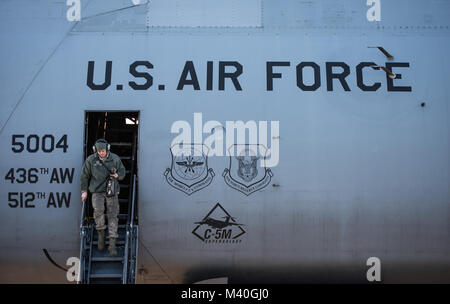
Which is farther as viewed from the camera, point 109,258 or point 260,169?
point 260,169

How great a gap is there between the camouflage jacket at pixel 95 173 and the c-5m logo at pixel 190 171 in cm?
88

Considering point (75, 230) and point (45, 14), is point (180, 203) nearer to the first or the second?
point (75, 230)

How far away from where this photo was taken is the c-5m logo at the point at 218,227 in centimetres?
613

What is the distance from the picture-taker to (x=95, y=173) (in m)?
5.97

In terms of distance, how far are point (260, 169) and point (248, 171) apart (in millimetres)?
202

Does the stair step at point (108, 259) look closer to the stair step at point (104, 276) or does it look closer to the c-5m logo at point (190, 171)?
the stair step at point (104, 276)

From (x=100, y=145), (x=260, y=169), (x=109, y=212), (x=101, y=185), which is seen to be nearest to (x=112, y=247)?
(x=109, y=212)

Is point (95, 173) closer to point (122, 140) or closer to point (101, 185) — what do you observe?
point (101, 185)

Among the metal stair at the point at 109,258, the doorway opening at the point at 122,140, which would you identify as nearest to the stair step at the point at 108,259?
the metal stair at the point at 109,258

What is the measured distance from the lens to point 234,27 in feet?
21.7

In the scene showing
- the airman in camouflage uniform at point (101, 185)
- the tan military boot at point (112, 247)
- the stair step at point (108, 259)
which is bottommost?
the stair step at point (108, 259)
